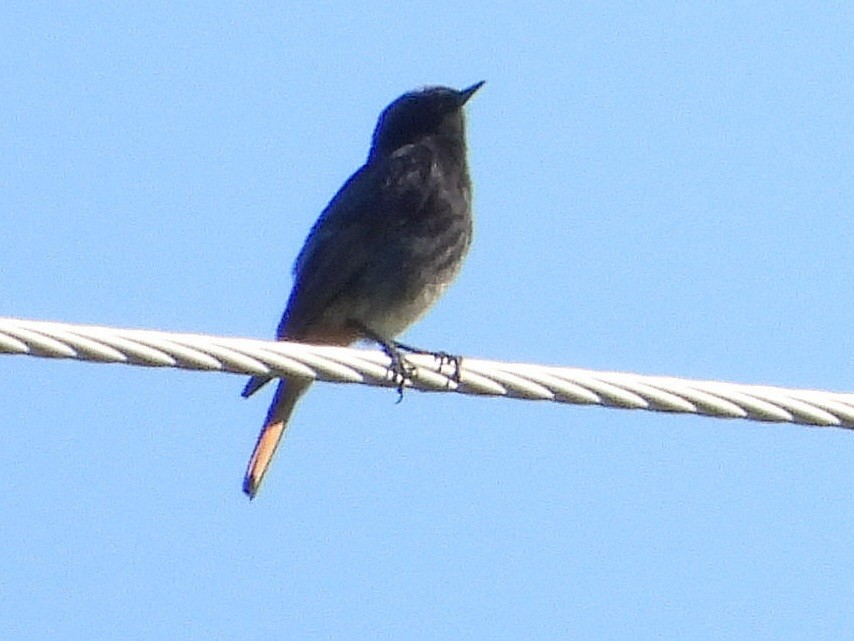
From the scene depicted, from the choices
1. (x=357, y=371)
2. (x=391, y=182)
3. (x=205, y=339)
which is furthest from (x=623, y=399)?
(x=391, y=182)

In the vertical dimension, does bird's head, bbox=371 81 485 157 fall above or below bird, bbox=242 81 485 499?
above

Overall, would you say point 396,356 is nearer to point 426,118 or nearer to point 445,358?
point 445,358

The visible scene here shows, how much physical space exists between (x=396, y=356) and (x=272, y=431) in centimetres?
172

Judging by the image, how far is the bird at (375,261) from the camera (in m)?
8.38

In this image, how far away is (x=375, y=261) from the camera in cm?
845

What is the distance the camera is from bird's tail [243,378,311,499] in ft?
26.8

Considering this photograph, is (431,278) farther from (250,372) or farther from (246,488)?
(250,372)

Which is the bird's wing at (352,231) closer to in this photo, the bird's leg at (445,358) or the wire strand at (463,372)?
the bird's leg at (445,358)

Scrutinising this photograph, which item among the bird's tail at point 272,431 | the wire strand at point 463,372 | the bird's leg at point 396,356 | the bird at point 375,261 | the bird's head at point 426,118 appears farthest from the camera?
the bird's head at point 426,118

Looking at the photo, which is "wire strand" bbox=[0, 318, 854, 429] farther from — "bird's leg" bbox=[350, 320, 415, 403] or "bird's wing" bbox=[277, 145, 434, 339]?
"bird's wing" bbox=[277, 145, 434, 339]

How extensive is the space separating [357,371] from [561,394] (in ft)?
1.76

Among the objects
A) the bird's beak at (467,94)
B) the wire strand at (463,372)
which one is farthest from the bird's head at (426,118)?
the wire strand at (463,372)

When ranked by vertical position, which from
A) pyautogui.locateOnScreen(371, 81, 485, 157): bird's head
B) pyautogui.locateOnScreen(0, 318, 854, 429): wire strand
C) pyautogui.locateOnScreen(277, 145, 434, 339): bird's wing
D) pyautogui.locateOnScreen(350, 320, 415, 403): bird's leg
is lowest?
pyautogui.locateOnScreen(0, 318, 854, 429): wire strand

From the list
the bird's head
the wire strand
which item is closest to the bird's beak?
the bird's head
